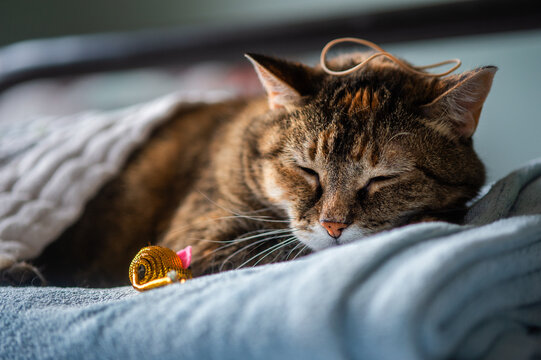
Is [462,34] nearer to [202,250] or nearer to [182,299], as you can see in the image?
[202,250]

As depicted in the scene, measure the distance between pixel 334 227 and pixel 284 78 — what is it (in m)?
0.34

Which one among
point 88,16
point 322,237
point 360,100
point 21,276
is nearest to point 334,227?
point 322,237

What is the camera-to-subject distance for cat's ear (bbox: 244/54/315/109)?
87cm

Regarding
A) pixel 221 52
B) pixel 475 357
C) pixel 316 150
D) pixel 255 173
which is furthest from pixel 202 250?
pixel 221 52

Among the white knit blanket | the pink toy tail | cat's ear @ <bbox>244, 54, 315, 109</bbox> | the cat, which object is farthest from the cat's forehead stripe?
the white knit blanket

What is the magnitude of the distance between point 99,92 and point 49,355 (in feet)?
7.67

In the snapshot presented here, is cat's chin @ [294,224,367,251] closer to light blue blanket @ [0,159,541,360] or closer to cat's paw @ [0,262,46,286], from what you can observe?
light blue blanket @ [0,159,541,360]

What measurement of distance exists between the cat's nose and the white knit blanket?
648 mm

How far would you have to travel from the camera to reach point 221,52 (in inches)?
63.6

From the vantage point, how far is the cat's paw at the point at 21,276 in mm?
870

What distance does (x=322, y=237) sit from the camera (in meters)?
0.78

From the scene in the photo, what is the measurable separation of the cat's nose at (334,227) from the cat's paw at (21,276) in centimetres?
64

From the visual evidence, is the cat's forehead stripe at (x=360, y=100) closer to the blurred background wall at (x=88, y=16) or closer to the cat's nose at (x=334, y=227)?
the cat's nose at (x=334, y=227)

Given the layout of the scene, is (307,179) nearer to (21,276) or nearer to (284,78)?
(284,78)
